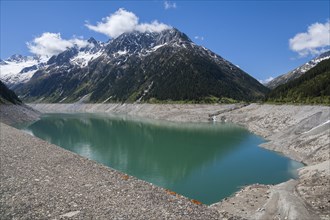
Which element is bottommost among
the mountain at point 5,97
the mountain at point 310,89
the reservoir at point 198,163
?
the reservoir at point 198,163

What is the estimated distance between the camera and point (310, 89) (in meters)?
104

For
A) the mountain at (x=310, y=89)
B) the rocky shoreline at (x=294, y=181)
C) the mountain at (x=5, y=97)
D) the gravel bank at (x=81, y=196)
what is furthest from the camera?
the mountain at (x=5, y=97)

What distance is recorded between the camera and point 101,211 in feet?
55.9

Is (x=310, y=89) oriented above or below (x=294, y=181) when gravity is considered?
above

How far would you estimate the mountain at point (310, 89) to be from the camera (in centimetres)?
9519

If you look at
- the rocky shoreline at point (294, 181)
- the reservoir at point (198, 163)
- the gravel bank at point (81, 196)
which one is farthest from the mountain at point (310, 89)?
the gravel bank at point (81, 196)

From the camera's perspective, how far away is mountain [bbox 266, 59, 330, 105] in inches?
3748

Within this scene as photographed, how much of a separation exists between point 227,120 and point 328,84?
39104mm

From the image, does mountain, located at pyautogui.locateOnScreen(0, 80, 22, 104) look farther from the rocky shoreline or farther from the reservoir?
the rocky shoreline

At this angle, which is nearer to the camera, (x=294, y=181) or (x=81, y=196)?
(x=81, y=196)

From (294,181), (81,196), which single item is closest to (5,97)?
(294,181)

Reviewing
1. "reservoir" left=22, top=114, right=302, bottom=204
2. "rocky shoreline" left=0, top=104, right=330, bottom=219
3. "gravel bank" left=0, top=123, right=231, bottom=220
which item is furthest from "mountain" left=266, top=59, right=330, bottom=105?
"gravel bank" left=0, top=123, right=231, bottom=220

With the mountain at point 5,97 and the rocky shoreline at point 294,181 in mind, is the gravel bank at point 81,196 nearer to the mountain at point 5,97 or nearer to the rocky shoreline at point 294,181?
the rocky shoreline at point 294,181

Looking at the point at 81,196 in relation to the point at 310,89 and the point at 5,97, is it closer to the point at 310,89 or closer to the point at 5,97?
the point at 310,89
